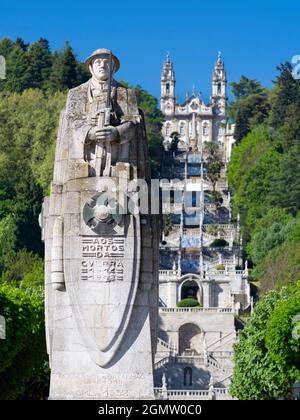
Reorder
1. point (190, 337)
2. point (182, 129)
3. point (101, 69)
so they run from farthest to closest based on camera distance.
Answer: point (182, 129) < point (190, 337) < point (101, 69)

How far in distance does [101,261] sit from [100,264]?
0.06 m

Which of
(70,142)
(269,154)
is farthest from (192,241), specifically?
(70,142)

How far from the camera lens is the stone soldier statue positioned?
26.3 metres

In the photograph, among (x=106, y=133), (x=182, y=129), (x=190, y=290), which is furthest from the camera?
(x=182, y=129)

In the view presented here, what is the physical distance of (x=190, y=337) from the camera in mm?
87625

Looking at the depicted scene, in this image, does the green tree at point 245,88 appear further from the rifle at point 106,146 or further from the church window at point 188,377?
the rifle at point 106,146

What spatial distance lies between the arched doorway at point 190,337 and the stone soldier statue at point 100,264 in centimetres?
6070

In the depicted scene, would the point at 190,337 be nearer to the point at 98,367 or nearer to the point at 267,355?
the point at 267,355

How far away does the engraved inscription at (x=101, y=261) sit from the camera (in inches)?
1042

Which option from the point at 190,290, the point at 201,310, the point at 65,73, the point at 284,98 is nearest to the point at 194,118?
the point at 284,98

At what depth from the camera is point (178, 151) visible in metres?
→ 168

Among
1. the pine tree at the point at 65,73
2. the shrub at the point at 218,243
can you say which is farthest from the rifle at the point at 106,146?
the pine tree at the point at 65,73
